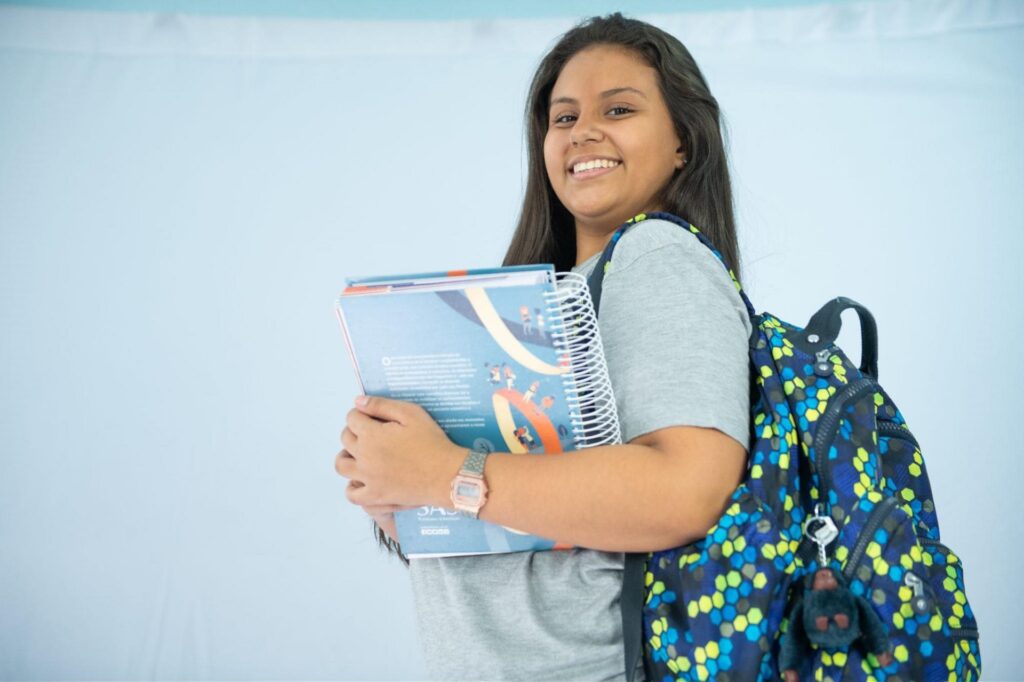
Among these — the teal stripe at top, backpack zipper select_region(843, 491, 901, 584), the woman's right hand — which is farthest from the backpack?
the teal stripe at top

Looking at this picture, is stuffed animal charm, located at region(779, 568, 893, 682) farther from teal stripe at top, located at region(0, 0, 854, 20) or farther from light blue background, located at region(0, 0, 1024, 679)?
teal stripe at top, located at region(0, 0, 854, 20)

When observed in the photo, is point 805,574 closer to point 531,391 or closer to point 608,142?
point 531,391

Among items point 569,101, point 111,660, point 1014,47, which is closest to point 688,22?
point 1014,47

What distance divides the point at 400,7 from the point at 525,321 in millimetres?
1786

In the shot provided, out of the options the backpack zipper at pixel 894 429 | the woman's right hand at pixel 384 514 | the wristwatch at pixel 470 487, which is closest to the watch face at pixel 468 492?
the wristwatch at pixel 470 487

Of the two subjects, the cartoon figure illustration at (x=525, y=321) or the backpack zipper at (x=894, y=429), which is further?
the backpack zipper at (x=894, y=429)

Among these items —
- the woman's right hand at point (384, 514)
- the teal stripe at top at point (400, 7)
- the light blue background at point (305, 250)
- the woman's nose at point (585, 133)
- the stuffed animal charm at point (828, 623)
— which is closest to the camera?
the stuffed animal charm at point (828, 623)

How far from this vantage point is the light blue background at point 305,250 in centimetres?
223

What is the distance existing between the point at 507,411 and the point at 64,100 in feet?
6.34

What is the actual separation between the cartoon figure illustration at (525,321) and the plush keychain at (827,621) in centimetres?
28

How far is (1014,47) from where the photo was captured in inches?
88.1

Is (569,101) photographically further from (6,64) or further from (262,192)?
(6,64)

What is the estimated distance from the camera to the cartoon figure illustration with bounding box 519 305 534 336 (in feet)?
2.62

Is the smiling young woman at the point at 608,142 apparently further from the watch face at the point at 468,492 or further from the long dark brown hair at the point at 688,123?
the watch face at the point at 468,492
